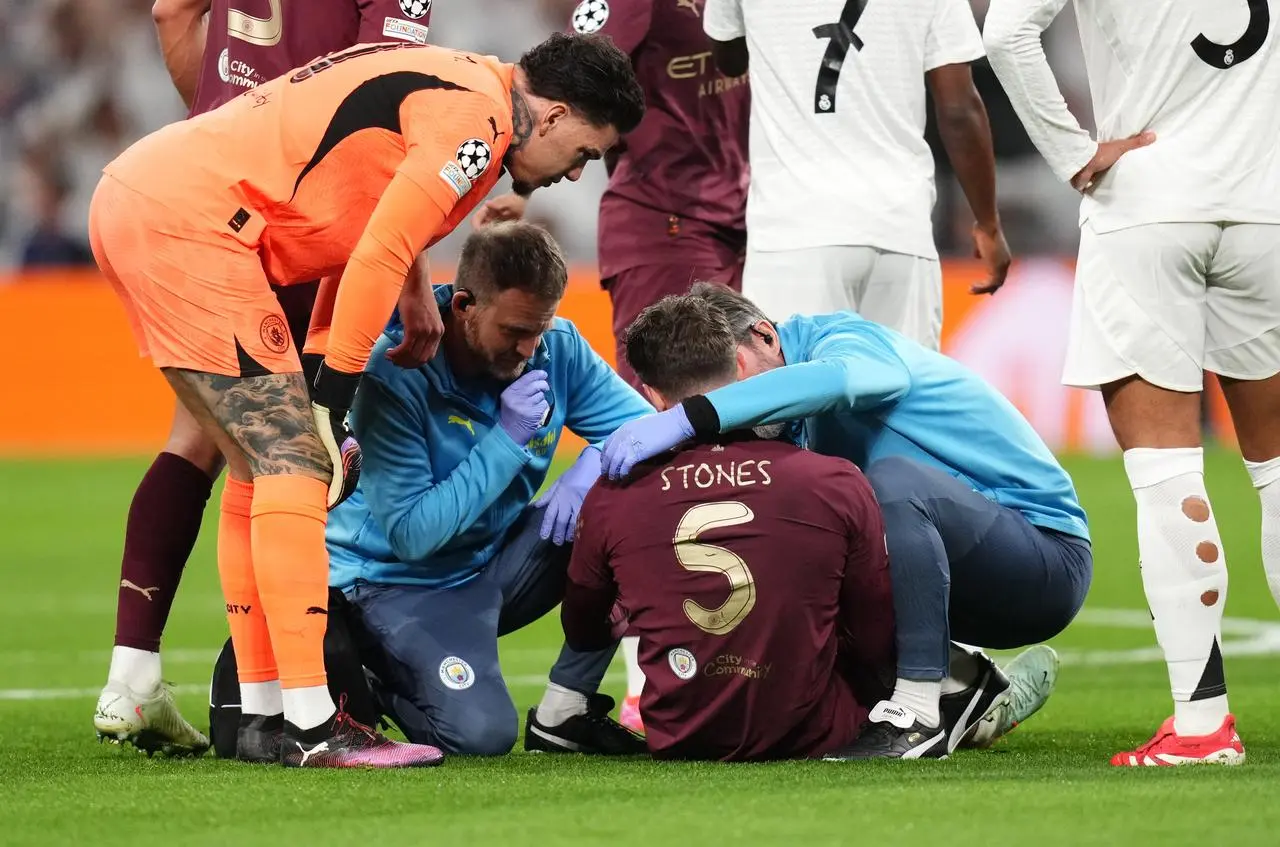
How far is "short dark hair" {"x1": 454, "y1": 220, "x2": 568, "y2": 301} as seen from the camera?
4.62 metres

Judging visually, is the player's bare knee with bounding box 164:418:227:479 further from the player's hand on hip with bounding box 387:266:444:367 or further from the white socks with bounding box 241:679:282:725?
the white socks with bounding box 241:679:282:725

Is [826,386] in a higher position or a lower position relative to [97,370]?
higher

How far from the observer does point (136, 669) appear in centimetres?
470

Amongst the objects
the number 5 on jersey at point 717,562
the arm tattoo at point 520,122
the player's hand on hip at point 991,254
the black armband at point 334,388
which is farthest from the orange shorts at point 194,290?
the player's hand on hip at point 991,254

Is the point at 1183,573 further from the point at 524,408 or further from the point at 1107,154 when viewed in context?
the point at 524,408

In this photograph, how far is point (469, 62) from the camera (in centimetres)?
432

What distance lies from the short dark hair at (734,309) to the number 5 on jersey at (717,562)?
45cm

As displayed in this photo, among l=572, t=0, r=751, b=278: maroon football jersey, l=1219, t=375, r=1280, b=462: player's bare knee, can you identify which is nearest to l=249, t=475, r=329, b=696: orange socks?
l=1219, t=375, r=1280, b=462: player's bare knee

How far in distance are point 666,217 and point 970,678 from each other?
2367 mm

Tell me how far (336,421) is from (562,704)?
1001 mm

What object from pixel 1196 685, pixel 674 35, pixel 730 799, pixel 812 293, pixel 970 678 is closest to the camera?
pixel 730 799

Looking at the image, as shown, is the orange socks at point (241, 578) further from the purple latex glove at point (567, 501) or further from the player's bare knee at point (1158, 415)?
the player's bare knee at point (1158, 415)

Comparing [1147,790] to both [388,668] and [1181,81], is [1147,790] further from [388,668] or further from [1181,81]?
[388,668]

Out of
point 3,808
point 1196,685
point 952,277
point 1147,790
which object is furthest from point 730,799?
point 952,277
